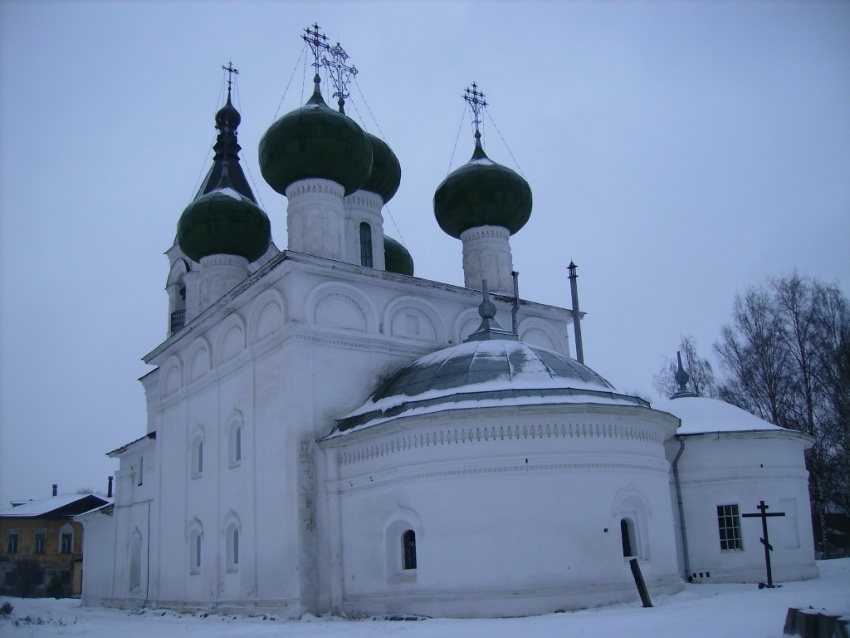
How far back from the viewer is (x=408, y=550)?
998 cm

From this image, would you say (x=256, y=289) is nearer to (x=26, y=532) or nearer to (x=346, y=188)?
(x=346, y=188)

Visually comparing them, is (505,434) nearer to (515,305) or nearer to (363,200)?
(515,305)

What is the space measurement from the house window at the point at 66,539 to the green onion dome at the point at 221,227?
22.9 meters

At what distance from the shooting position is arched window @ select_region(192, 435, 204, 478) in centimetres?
1372

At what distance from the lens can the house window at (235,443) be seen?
493 inches

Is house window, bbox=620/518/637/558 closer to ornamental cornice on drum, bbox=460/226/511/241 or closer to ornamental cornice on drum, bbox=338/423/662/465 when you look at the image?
ornamental cornice on drum, bbox=338/423/662/465

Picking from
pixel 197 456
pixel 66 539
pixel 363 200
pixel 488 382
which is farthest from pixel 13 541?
pixel 488 382

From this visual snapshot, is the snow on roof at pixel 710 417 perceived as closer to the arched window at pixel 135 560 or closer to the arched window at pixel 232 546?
the arched window at pixel 232 546

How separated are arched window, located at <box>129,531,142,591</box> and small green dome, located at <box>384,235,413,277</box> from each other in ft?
24.5

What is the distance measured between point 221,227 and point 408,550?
23.3 feet

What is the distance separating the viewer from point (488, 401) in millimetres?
9672

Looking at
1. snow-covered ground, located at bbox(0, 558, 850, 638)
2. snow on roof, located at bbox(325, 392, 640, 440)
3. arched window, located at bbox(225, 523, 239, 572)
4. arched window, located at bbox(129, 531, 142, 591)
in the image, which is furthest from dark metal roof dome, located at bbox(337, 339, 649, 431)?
arched window, located at bbox(129, 531, 142, 591)

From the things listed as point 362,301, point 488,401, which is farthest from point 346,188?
point 488,401

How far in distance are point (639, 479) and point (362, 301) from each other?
15.1ft
